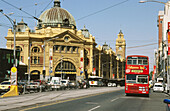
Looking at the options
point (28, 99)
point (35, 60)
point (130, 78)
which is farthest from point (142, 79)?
point (35, 60)

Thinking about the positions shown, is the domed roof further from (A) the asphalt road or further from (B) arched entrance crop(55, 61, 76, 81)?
(A) the asphalt road

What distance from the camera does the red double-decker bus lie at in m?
31.2

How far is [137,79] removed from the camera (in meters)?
31.4

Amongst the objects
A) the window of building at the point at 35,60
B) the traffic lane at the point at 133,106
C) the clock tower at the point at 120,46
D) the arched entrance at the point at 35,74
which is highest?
the clock tower at the point at 120,46

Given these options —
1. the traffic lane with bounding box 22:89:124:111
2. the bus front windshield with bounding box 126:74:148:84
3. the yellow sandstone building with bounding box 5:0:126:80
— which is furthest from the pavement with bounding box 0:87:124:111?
the yellow sandstone building with bounding box 5:0:126:80

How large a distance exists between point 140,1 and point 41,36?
223 feet

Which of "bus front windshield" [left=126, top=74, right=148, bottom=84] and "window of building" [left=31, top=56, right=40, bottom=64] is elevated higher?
"window of building" [left=31, top=56, right=40, bottom=64]

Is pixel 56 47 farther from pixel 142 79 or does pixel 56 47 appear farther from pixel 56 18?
pixel 142 79

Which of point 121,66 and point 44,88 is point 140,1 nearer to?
point 44,88

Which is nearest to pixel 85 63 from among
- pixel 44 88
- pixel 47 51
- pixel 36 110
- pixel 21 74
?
pixel 47 51

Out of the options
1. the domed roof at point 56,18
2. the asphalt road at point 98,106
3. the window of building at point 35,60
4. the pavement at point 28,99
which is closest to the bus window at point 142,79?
the pavement at point 28,99

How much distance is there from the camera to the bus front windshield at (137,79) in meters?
31.2

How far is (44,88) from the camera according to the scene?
42.5 meters

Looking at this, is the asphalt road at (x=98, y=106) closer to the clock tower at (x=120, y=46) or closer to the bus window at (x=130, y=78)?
the bus window at (x=130, y=78)
